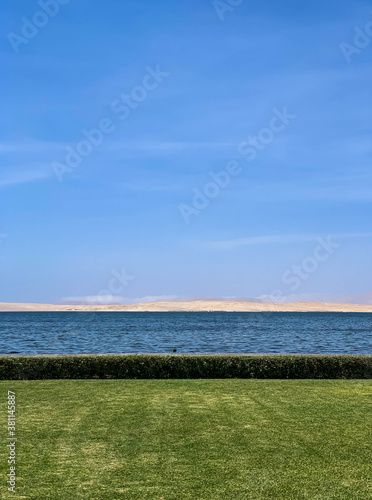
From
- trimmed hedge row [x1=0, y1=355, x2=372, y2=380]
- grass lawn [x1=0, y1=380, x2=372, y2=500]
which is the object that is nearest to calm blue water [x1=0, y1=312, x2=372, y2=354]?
trimmed hedge row [x1=0, y1=355, x2=372, y2=380]

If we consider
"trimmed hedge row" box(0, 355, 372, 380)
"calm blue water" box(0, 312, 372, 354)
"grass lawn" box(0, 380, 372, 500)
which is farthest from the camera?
"calm blue water" box(0, 312, 372, 354)

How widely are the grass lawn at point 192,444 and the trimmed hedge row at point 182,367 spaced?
10.6 feet

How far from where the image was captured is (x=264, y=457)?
848cm

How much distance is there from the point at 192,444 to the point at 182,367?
31.5 ft

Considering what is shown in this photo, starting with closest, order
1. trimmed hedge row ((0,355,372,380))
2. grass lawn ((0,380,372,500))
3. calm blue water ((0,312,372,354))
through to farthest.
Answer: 1. grass lawn ((0,380,372,500))
2. trimmed hedge row ((0,355,372,380))
3. calm blue water ((0,312,372,354))

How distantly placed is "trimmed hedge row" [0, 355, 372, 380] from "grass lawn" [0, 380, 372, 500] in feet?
10.6

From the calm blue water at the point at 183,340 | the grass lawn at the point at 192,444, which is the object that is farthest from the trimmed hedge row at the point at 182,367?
the calm blue water at the point at 183,340

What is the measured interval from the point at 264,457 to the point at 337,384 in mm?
9535

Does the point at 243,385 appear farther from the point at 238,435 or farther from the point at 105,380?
the point at 238,435

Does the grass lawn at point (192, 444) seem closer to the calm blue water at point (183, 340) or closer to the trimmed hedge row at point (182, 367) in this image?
the trimmed hedge row at point (182, 367)

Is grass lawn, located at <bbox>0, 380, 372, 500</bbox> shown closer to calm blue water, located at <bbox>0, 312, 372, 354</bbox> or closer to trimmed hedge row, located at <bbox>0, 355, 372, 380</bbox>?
trimmed hedge row, located at <bbox>0, 355, 372, 380</bbox>

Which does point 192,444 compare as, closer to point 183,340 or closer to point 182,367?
point 182,367

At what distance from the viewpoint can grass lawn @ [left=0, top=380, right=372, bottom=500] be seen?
714 cm

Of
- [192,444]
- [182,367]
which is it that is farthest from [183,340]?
[192,444]
